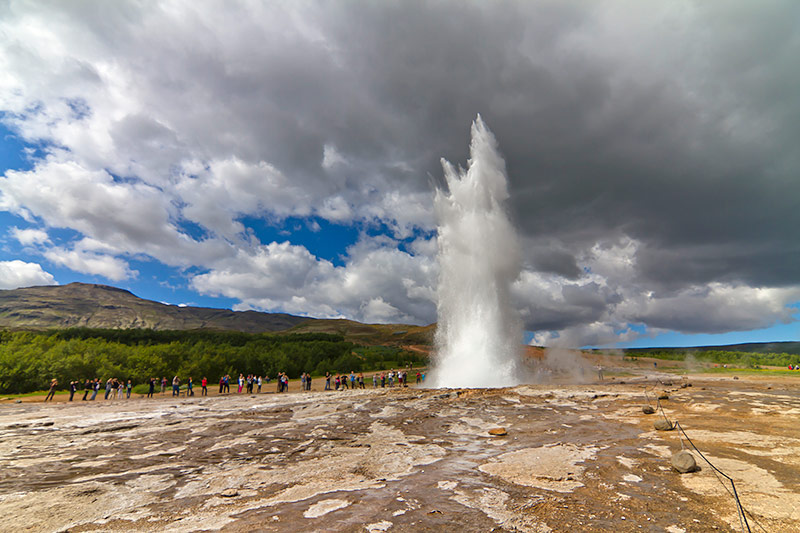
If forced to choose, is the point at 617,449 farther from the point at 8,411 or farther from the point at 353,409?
the point at 8,411

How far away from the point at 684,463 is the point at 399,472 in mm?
6469

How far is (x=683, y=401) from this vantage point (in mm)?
20859

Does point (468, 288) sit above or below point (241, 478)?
above

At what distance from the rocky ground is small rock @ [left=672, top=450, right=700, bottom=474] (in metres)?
0.14

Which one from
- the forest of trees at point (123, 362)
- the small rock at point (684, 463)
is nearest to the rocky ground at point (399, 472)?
the small rock at point (684, 463)

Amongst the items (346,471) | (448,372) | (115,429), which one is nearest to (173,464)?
(346,471)

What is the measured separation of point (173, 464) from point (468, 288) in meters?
24.1

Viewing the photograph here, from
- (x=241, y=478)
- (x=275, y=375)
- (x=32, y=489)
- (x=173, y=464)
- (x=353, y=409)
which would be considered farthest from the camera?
(x=275, y=375)

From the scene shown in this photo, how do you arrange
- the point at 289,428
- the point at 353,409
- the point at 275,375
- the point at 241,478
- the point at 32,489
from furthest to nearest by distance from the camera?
the point at 275,375, the point at 353,409, the point at 289,428, the point at 241,478, the point at 32,489

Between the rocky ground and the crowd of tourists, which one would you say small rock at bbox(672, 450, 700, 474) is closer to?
the rocky ground

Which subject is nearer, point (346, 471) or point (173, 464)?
point (346, 471)

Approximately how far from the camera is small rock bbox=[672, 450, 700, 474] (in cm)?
823

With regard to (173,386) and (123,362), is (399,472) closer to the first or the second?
(173,386)

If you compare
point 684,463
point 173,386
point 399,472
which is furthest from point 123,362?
point 684,463
